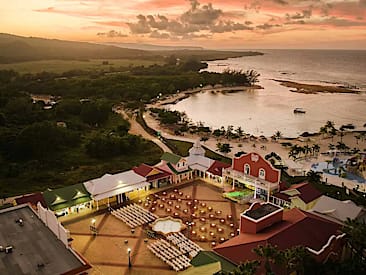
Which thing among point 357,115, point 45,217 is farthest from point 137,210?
point 357,115

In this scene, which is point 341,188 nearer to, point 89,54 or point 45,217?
point 45,217

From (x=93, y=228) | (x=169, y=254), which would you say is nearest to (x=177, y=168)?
(x=93, y=228)

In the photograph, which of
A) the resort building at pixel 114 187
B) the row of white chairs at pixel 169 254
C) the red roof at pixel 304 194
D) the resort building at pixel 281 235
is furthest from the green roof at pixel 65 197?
the red roof at pixel 304 194

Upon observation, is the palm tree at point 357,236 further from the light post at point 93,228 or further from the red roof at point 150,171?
the red roof at point 150,171

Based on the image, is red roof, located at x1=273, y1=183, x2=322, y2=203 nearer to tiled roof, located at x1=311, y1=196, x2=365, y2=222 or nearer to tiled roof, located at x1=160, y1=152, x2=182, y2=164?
tiled roof, located at x1=311, y1=196, x2=365, y2=222

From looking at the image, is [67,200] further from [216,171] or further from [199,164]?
[216,171]
